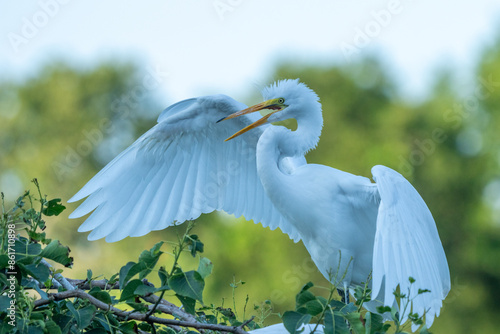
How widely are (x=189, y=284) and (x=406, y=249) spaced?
96cm

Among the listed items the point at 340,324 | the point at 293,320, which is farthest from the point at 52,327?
the point at 340,324

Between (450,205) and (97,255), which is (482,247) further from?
(97,255)

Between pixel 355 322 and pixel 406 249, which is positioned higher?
pixel 355 322

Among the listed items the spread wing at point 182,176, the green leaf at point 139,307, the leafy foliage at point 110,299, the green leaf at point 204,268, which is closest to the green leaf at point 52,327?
the leafy foliage at point 110,299

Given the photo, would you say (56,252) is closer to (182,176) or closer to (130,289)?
(130,289)

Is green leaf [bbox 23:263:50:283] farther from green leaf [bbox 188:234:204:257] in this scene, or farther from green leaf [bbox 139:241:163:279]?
green leaf [bbox 188:234:204:257]

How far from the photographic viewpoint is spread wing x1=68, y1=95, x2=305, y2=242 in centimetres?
336

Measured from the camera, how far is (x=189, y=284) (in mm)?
1773

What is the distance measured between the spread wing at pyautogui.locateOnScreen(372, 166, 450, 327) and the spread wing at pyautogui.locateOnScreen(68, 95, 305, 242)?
3.32 feet

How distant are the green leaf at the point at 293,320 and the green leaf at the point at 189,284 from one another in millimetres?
222

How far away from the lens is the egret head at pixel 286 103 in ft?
10.6

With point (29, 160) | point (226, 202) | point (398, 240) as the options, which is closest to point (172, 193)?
point (226, 202)

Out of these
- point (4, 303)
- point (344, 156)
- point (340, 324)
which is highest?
point (4, 303)

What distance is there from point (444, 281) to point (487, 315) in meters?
11.3
